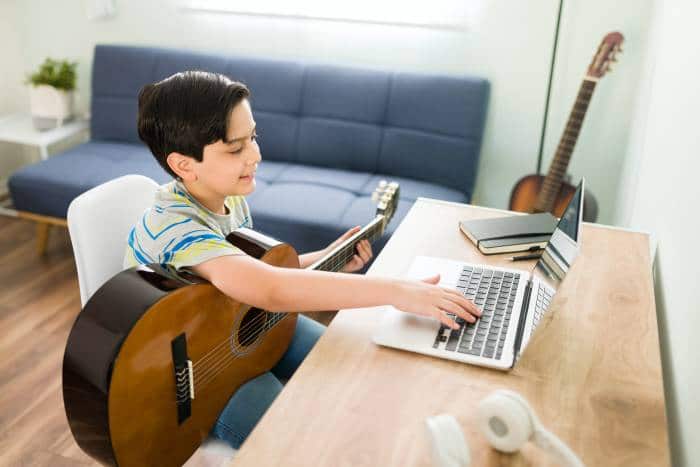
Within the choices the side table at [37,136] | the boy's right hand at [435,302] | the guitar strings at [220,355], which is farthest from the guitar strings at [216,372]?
the side table at [37,136]

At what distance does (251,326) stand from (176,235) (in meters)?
0.25

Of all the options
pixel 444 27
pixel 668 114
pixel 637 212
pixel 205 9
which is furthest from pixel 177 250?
pixel 205 9

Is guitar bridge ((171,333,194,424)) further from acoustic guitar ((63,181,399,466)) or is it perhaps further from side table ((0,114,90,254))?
side table ((0,114,90,254))

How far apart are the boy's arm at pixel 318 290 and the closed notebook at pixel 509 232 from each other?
337mm

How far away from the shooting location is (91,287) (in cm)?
140

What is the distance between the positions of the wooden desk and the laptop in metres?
0.02

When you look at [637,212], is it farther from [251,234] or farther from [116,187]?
[116,187]

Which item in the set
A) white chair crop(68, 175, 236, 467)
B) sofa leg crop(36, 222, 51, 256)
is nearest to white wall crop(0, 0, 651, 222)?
sofa leg crop(36, 222, 51, 256)

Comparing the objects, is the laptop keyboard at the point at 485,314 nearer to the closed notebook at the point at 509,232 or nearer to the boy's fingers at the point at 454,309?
the boy's fingers at the point at 454,309

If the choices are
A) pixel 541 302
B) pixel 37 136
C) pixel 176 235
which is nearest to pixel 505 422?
pixel 541 302

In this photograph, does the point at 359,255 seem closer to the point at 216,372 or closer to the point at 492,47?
the point at 216,372

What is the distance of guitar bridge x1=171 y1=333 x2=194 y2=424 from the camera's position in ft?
3.94

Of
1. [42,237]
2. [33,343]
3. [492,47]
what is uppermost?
[492,47]

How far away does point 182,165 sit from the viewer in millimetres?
1345
